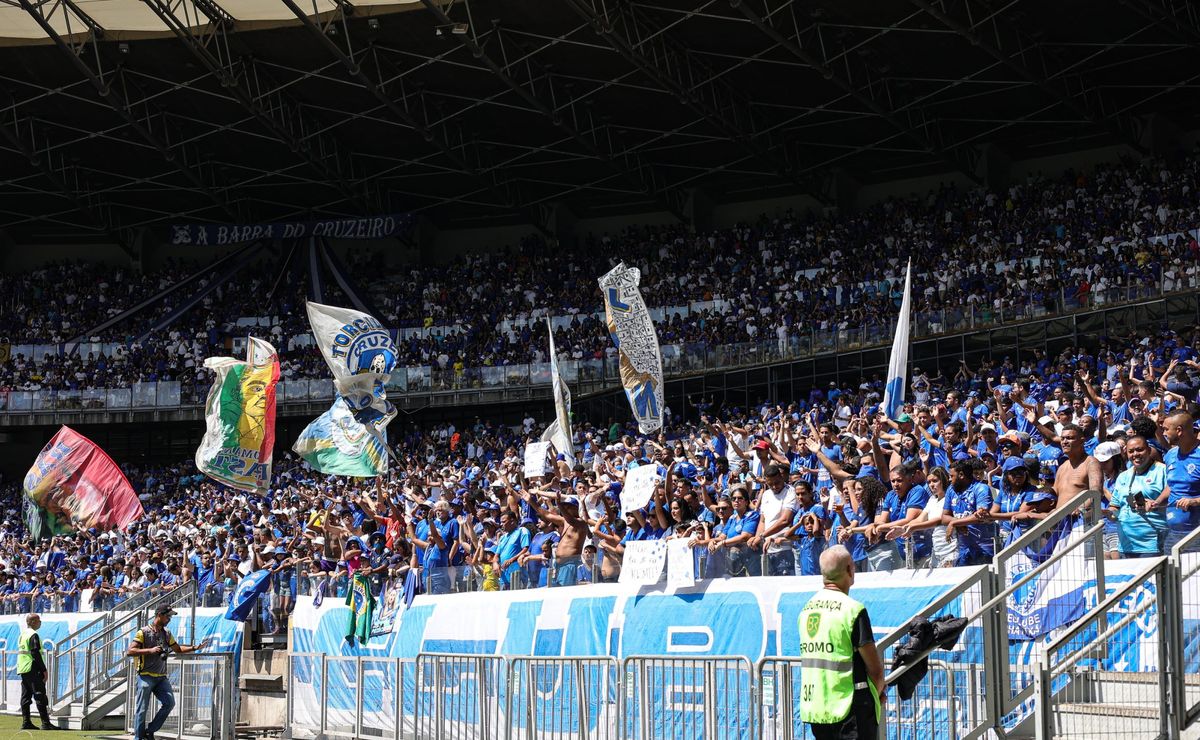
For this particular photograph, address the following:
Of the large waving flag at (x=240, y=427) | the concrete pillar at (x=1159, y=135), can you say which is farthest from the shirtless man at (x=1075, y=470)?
the concrete pillar at (x=1159, y=135)

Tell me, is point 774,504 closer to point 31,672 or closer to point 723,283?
point 31,672

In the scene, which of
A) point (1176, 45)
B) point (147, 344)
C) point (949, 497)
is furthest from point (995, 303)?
point (147, 344)

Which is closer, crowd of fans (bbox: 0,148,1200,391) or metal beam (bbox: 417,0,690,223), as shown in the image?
crowd of fans (bbox: 0,148,1200,391)

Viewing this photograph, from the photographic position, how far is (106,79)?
1622 inches

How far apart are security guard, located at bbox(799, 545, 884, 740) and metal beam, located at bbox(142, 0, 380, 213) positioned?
30751 millimetres

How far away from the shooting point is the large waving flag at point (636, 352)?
64.1 ft

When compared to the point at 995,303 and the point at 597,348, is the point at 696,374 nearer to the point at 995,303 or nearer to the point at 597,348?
the point at 597,348

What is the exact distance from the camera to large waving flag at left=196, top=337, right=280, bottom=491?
78.4ft

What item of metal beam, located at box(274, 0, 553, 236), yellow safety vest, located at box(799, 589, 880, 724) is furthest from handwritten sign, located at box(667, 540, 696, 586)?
metal beam, located at box(274, 0, 553, 236)

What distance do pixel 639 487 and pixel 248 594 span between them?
10139 mm

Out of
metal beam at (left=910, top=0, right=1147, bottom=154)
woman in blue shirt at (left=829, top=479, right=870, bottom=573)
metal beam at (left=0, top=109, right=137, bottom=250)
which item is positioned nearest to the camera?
woman in blue shirt at (left=829, top=479, right=870, bottom=573)

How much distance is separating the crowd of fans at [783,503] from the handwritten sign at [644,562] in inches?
13.0

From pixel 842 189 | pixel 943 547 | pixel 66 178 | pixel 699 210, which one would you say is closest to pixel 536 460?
pixel 943 547

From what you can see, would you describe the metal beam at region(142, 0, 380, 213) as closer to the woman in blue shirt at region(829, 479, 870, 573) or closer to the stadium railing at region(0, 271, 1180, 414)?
the stadium railing at region(0, 271, 1180, 414)
